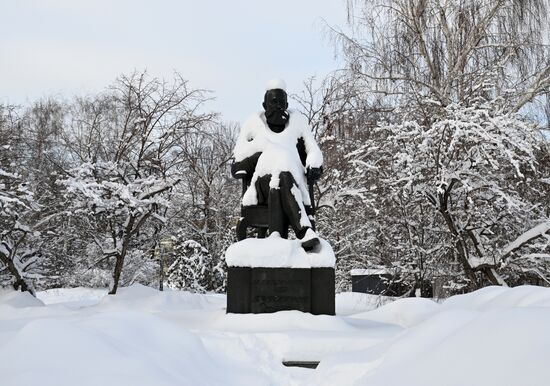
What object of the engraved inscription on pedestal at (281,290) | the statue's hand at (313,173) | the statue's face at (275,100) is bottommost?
the engraved inscription on pedestal at (281,290)

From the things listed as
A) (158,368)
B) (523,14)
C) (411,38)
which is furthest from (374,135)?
(158,368)

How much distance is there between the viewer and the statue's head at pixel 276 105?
5.76 metres

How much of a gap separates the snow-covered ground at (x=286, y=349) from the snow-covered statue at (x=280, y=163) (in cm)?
102

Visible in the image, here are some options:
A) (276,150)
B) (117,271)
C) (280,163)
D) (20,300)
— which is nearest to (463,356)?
(280,163)

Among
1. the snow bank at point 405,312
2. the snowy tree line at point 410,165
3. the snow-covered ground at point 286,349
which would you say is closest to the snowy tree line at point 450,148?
the snowy tree line at point 410,165

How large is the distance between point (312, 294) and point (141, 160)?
7687 millimetres

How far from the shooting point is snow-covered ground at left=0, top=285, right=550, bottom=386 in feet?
6.77

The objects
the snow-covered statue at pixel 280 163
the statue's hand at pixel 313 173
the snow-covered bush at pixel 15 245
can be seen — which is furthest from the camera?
the snow-covered bush at pixel 15 245

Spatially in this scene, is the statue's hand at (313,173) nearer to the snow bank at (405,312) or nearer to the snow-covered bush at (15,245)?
the snow bank at (405,312)

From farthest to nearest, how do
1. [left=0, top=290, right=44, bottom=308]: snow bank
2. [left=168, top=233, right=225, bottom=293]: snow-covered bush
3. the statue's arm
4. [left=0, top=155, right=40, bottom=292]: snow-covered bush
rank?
1. [left=168, top=233, right=225, bottom=293]: snow-covered bush
2. [left=0, top=155, right=40, bottom=292]: snow-covered bush
3. [left=0, top=290, right=44, bottom=308]: snow bank
4. the statue's arm

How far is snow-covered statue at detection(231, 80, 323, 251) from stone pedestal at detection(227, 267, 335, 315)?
32cm

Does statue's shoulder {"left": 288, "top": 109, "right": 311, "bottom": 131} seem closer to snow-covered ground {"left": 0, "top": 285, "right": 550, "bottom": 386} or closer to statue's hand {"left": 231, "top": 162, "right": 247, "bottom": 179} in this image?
statue's hand {"left": 231, "top": 162, "right": 247, "bottom": 179}

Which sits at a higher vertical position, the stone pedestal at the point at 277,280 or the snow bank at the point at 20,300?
the stone pedestal at the point at 277,280

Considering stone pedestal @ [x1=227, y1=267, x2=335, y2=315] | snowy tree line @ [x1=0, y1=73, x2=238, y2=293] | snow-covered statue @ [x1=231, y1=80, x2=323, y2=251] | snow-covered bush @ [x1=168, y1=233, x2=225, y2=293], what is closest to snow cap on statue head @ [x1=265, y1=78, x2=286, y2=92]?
snow-covered statue @ [x1=231, y1=80, x2=323, y2=251]
